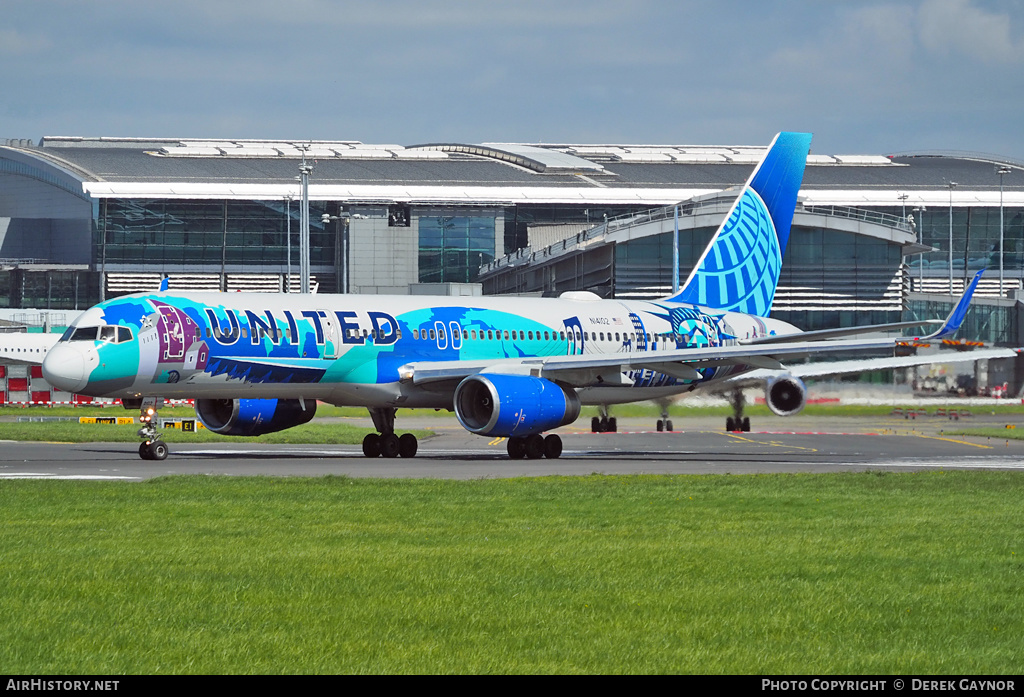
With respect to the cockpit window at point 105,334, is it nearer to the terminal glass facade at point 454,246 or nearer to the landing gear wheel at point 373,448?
the landing gear wheel at point 373,448

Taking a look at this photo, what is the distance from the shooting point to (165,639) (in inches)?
386

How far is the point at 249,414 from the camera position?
35.5 metres

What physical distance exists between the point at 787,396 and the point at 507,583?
104 feet

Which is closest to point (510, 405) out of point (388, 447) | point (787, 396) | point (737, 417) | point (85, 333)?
point (388, 447)

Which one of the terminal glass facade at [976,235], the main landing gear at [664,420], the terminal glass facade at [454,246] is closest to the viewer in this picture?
the main landing gear at [664,420]

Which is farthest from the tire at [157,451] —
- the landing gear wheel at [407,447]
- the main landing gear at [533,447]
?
the main landing gear at [533,447]

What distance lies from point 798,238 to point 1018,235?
1928 inches

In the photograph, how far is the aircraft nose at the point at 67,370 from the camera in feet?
98.4

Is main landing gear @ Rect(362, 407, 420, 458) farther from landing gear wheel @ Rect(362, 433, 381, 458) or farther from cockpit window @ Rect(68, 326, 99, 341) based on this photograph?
cockpit window @ Rect(68, 326, 99, 341)

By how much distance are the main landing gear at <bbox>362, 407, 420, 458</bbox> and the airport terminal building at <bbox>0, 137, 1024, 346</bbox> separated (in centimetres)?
5299

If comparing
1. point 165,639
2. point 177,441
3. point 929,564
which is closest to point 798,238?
point 177,441

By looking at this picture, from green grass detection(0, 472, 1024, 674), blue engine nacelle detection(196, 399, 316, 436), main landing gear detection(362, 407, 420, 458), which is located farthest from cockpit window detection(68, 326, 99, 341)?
green grass detection(0, 472, 1024, 674)

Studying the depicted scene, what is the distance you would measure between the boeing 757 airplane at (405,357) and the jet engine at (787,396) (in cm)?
4

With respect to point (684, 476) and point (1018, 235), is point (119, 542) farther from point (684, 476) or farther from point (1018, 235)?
point (1018, 235)
